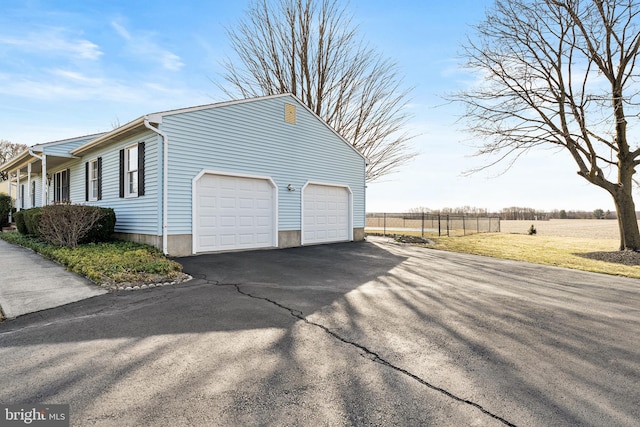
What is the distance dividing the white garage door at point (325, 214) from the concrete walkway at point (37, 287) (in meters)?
7.25

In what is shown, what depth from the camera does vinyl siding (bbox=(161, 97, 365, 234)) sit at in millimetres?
9368

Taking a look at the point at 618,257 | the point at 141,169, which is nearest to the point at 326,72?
the point at 141,169

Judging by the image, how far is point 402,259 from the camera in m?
9.88

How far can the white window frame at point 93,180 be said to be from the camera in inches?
488

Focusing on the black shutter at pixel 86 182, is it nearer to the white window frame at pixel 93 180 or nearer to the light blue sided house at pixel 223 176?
the light blue sided house at pixel 223 176

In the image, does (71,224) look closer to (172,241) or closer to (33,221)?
(172,241)

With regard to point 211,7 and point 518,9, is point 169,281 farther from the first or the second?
point 518,9

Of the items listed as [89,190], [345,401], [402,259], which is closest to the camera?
[345,401]

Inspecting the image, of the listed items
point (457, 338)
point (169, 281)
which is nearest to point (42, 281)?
point (169, 281)

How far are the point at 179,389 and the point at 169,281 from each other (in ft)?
13.8

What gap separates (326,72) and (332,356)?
19.5m

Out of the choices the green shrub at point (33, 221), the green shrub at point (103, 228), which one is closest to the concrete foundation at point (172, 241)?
the green shrub at point (103, 228)

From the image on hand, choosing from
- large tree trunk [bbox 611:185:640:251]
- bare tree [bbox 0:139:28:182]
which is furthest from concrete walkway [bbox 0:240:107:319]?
bare tree [bbox 0:139:28:182]

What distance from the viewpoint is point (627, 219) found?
1335cm
